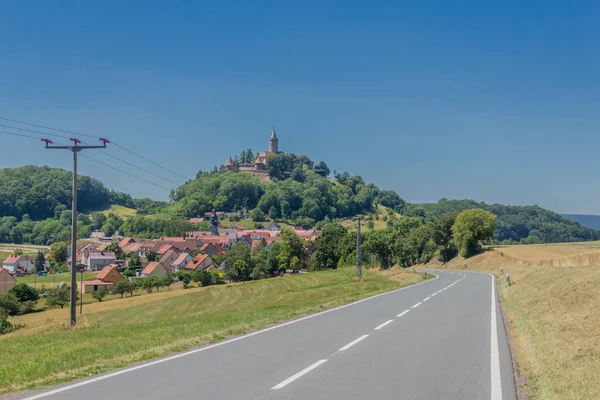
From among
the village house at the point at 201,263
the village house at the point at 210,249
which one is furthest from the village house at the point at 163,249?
the village house at the point at 201,263

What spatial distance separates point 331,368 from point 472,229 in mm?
77825

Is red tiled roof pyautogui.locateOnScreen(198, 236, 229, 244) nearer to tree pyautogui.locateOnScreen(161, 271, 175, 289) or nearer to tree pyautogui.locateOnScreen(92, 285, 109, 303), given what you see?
tree pyautogui.locateOnScreen(161, 271, 175, 289)

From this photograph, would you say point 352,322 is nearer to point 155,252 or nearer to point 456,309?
point 456,309

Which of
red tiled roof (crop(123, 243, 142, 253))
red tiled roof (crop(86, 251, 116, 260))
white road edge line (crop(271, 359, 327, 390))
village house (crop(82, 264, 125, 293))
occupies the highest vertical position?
red tiled roof (crop(123, 243, 142, 253))

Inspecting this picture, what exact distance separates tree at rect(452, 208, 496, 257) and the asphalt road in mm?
70115

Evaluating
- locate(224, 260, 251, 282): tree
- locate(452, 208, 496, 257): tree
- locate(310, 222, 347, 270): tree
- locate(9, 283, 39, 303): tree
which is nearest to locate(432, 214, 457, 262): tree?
locate(452, 208, 496, 257): tree

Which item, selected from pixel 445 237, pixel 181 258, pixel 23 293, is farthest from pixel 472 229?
pixel 181 258

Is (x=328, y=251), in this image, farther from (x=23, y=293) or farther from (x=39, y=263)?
(x=39, y=263)

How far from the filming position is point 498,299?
26.3 metres

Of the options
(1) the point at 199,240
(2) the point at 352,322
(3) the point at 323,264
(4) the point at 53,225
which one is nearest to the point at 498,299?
(2) the point at 352,322

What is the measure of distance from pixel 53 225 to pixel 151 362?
594 feet

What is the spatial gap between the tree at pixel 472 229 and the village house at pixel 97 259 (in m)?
78.5

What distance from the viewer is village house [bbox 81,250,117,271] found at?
122m

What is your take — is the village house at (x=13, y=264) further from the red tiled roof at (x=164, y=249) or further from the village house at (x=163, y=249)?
the red tiled roof at (x=164, y=249)
